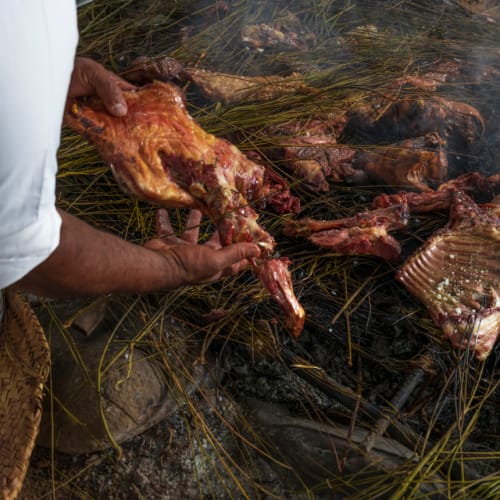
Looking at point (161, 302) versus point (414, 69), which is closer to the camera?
point (161, 302)

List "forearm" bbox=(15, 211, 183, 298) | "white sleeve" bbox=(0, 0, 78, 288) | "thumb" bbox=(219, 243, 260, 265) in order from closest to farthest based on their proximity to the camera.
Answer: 1. "white sleeve" bbox=(0, 0, 78, 288)
2. "forearm" bbox=(15, 211, 183, 298)
3. "thumb" bbox=(219, 243, 260, 265)

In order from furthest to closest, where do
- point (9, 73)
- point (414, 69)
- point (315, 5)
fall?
point (315, 5) < point (414, 69) < point (9, 73)

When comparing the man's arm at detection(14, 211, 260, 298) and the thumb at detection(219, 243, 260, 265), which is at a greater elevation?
the man's arm at detection(14, 211, 260, 298)

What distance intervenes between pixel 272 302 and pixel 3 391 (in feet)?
4.29

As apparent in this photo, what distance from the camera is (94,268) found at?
1.93 m

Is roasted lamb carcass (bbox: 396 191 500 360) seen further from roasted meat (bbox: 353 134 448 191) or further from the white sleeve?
the white sleeve

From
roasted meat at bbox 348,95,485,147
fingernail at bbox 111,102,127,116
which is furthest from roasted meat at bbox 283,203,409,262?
fingernail at bbox 111,102,127,116

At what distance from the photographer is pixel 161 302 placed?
292cm

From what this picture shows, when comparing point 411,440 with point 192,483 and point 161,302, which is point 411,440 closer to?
point 192,483

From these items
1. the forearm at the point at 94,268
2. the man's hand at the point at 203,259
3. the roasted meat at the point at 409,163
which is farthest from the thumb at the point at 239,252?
the roasted meat at the point at 409,163

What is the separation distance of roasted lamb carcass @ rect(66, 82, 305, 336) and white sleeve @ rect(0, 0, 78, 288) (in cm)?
99

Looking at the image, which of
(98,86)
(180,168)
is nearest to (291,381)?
(180,168)

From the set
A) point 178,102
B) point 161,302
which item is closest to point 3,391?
point 161,302

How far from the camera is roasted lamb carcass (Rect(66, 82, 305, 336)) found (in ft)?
8.11
